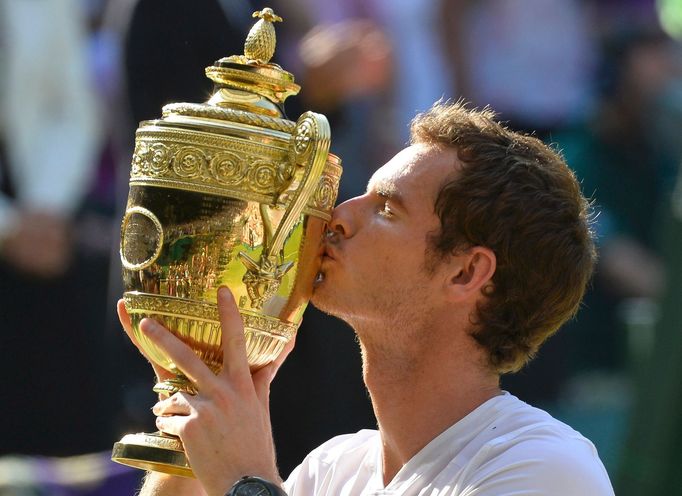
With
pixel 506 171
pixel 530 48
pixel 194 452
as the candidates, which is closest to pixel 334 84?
pixel 530 48

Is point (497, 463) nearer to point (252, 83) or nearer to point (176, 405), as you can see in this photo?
point (176, 405)

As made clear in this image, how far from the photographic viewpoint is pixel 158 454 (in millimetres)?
3197

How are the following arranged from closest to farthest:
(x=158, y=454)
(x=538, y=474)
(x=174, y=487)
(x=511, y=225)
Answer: (x=538, y=474) → (x=158, y=454) → (x=511, y=225) → (x=174, y=487)

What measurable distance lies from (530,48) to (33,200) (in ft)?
9.31

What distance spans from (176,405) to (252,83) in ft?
2.52

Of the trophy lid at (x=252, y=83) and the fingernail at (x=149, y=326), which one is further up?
the trophy lid at (x=252, y=83)

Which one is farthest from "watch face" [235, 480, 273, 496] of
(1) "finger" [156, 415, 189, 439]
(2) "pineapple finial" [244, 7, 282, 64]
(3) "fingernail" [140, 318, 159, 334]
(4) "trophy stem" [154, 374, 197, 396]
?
(2) "pineapple finial" [244, 7, 282, 64]

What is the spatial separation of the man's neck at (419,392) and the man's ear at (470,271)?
0.14 metres

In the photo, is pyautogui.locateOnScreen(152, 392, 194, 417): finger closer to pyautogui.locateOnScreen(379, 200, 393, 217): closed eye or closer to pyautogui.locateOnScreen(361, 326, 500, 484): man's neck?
pyautogui.locateOnScreen(361, 326, 500, 484): man's neck

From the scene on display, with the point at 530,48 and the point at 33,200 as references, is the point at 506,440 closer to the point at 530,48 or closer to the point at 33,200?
the point at 33,200

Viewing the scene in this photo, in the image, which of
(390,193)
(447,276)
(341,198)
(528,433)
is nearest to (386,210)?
(390,193)

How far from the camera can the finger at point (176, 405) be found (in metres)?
3.12

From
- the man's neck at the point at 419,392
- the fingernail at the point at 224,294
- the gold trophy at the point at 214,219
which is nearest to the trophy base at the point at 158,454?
the gold trophy at the point at 214,219

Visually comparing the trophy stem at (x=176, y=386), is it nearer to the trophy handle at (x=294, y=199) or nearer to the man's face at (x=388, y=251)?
the trophy handle at (x=294, y=199)
